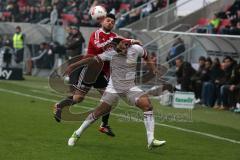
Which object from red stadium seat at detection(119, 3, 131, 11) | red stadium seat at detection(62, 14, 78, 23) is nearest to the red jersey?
red stadium seat at detection(119, 3, 131, 11)

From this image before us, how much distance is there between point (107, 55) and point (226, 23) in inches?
554

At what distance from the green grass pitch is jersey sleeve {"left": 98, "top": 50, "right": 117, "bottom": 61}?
1.30 metres

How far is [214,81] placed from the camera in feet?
66.3

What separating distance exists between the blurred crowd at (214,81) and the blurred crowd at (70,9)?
9801mm

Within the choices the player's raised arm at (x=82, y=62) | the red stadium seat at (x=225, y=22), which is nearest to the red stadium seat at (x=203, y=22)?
the red stadium seat at (x=225, y=22)

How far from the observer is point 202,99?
67.5 feet

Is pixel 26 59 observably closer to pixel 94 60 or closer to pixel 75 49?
pixel 75 49

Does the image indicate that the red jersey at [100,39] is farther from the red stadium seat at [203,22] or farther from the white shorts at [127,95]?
the red stadium seat at [203,22]

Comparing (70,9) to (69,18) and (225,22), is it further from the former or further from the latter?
(225,22)

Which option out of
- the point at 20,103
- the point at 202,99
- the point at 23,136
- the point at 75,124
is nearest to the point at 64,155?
the point at 23,136

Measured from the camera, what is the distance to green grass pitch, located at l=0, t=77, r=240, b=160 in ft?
33.3

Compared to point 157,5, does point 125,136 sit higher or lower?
lower

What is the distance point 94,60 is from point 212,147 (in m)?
2.44

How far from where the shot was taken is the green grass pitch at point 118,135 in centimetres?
1016
